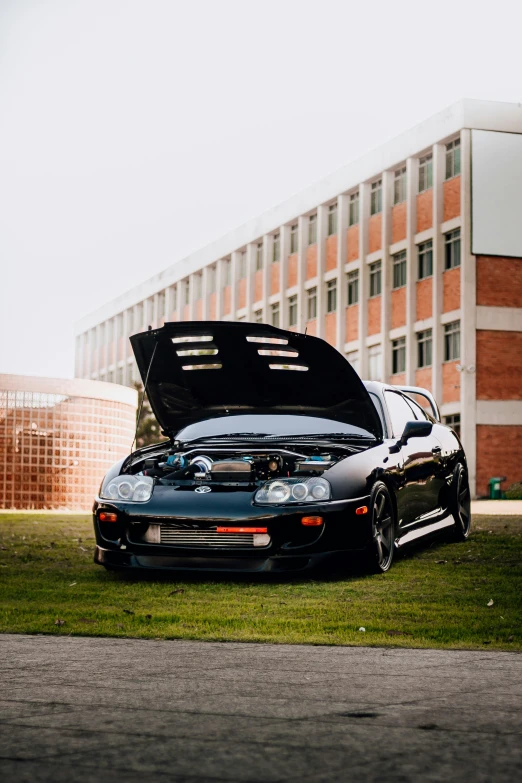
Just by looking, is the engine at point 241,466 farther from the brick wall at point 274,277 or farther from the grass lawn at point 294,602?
the brick wall at point 274,277

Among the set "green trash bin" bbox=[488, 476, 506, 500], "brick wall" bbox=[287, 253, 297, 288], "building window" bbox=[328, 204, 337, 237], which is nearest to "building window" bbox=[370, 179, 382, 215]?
"building window" bbox=[328, 204, 337, 237]

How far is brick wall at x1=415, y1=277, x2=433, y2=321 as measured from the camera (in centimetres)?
4362

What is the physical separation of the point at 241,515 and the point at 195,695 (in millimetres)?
4307

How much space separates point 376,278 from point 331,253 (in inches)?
154

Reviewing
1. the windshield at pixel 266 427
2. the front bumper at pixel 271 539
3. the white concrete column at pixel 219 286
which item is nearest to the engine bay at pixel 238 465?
the front bumper at pixel 271 539

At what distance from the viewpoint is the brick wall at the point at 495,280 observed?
135 feet

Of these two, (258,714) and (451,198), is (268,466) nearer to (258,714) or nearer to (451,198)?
(258,714)

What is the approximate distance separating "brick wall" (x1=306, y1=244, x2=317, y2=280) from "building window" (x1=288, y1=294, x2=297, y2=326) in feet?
5.85

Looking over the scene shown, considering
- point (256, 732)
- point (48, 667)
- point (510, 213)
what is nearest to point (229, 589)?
point (48, 667)

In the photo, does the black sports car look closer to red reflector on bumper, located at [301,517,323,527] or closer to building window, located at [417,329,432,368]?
red reflector on bumper, located at [301,517,323,527]

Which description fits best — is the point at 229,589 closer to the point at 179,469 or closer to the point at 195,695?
the point at 179,469

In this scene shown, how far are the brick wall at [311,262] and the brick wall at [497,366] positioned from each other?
12.7 metres

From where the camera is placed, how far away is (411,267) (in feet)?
146

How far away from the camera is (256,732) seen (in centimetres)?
404
